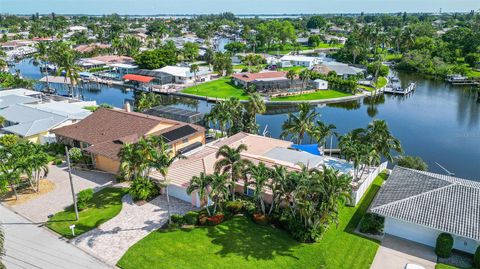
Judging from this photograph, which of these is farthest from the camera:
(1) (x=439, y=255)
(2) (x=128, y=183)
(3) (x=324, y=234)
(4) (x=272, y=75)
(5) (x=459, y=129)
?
(4) (x=272, y=75)

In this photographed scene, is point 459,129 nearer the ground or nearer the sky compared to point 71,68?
nearer the ground

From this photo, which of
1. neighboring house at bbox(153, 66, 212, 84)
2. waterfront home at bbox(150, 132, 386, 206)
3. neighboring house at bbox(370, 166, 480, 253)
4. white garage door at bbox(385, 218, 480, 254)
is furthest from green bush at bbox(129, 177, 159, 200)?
neighboring house at bbox(153, 66, 212, 84)

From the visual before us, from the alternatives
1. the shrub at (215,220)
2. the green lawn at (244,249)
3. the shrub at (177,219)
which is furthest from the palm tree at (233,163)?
the shrub at (177,219)

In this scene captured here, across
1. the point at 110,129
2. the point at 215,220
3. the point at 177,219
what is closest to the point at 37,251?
the point at 177,219

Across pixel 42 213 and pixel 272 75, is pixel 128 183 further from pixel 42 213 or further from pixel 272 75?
pixel 272 75

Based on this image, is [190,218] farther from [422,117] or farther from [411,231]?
[422,117]

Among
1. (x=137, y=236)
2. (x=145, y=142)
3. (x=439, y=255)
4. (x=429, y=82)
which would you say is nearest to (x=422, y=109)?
(x=429, y=82)

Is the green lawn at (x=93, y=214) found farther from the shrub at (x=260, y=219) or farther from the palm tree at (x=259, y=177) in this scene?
the palm tree at (x=259, y=177)
